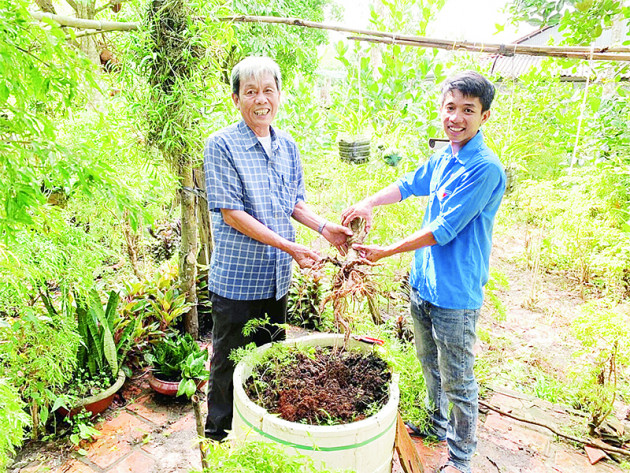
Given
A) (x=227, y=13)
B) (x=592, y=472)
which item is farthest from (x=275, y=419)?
(x=227, y=13)

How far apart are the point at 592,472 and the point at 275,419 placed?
1.87m

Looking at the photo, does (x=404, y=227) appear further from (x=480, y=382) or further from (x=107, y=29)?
(x=107, y=29)

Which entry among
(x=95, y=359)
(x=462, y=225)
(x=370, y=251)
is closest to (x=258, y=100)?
(x=370, y=251)

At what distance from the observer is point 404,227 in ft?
11.4

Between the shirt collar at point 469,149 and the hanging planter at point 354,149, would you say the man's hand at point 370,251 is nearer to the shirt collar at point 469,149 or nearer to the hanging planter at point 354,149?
the shirt collar at point 469,149

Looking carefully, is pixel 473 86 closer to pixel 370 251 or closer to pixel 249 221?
pixel 370 251

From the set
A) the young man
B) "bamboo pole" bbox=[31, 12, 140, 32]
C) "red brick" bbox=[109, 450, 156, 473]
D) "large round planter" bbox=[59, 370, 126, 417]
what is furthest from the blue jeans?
"bamboo pole" bbox=[31, 12, 140, 32]

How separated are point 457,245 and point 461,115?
54 cm

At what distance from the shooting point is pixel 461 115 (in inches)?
71.3

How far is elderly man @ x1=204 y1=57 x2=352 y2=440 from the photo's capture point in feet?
5.74

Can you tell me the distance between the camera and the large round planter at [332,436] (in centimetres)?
129

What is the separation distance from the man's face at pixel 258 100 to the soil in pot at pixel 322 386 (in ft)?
3.13

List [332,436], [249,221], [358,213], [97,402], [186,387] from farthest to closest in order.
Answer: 1. [186,387]
2. [97,402]
3. [358,213]
4. [249,221]
5. [332,436]

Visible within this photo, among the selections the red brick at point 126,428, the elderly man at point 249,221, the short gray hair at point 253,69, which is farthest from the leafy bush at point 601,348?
the red brick at point 126,428
